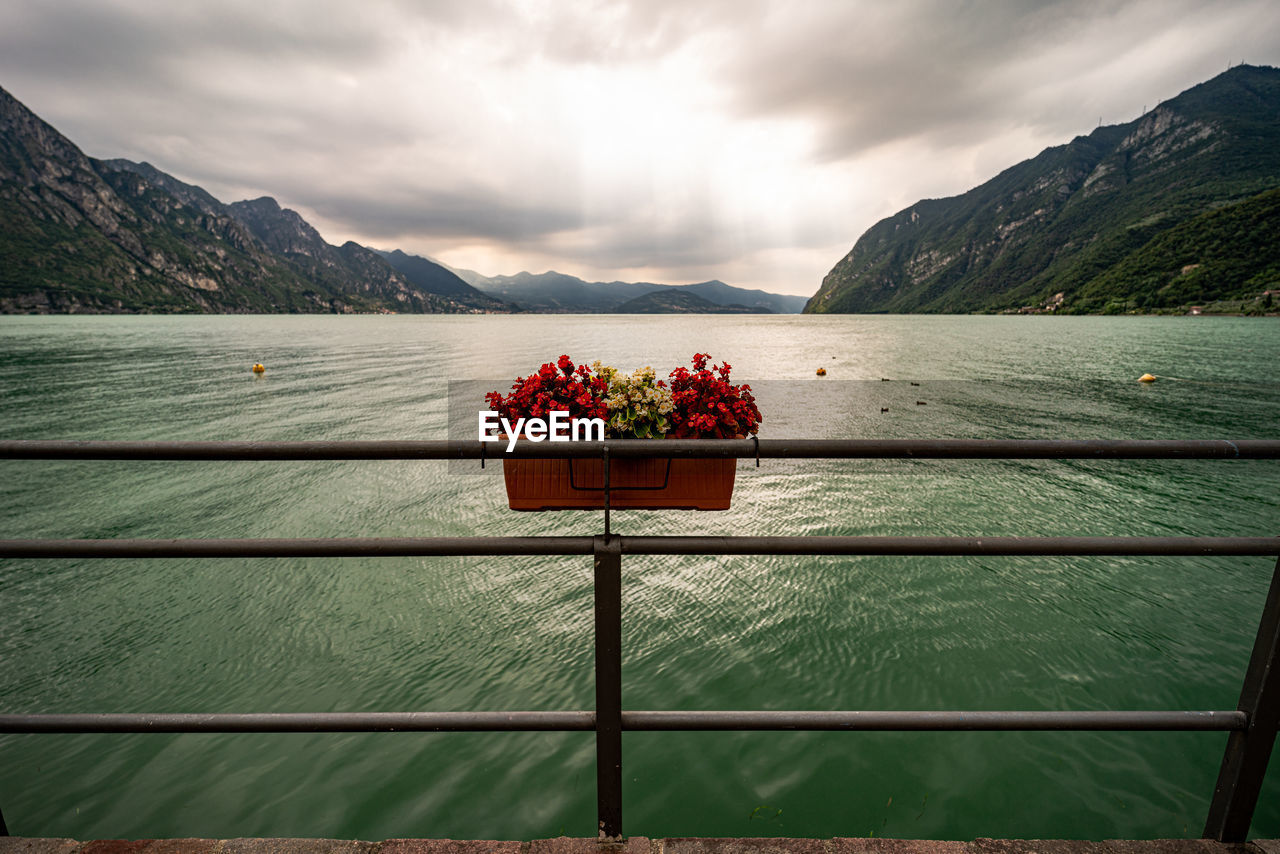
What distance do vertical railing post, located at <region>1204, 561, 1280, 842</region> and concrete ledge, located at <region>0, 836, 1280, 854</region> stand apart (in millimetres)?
118

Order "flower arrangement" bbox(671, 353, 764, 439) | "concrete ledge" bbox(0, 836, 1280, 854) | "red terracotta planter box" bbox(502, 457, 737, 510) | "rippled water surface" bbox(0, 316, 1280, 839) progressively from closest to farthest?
"concrete ledge" bbox(0, 836, 1280, 854) → "red terracotta planter box" bbox(502, 457, 737, 510) → "flower arrangement" bbox(671, 353, 764, 439) → "rippled water surface" bbox(0, 316, 1280, 839)

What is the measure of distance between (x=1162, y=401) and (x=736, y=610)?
117 feet

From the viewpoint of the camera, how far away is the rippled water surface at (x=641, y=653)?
4945mm

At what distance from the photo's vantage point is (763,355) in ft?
229

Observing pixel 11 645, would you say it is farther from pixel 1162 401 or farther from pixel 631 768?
pixel 1162 401

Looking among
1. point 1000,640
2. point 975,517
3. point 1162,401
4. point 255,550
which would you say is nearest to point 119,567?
point 255,550

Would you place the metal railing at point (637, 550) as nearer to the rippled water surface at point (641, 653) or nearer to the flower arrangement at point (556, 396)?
the flower arrangement at point (556, 396)

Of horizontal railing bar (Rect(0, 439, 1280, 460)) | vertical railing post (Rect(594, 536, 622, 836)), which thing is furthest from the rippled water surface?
horizontal railing bar (Rect(0, 439, 1280, 460))

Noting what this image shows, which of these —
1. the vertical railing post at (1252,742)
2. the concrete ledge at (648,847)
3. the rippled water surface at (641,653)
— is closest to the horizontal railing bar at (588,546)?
the vertical railing post at (1252,742)

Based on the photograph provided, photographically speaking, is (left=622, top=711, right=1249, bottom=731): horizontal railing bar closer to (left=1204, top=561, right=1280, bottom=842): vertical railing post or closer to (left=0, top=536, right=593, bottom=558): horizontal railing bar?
(left=1204, top=561, right=1280, bottom=842): vertical railing post

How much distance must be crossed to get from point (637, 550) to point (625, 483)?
67 cm

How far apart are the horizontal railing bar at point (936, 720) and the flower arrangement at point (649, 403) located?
1688 mm

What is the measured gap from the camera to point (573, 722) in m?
2.09

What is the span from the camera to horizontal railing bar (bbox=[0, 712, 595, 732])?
203 centimetres
